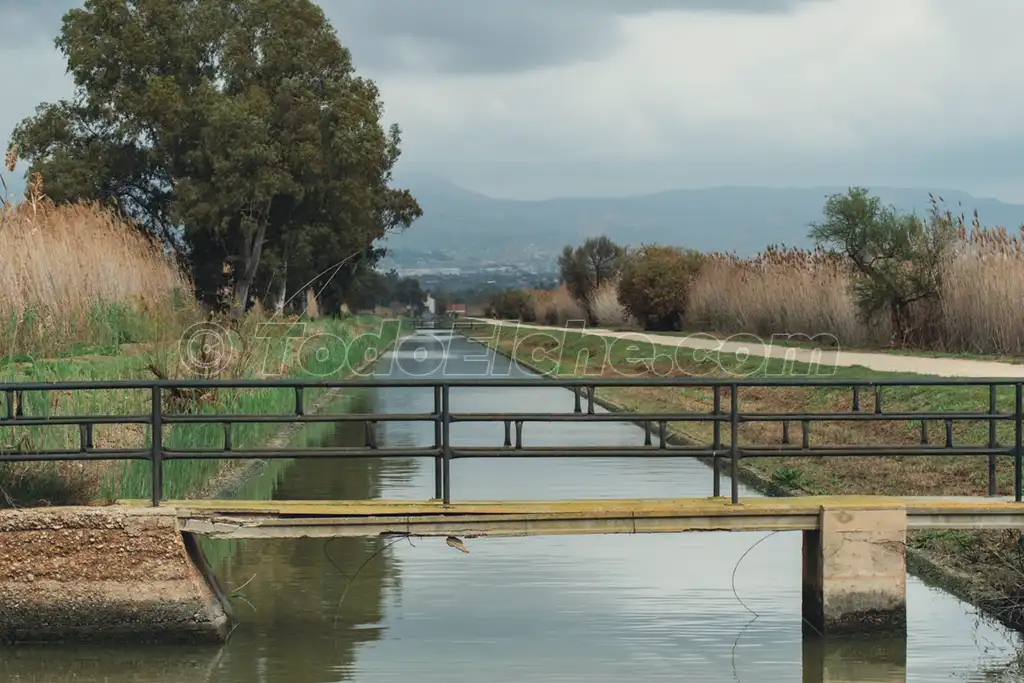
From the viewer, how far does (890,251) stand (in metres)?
39.3

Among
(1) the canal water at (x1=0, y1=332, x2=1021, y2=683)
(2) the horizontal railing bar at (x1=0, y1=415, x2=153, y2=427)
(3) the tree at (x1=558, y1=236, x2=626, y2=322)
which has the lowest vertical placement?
(1) the canal water at (x1=0, y1=332, x2=1021, y2=683)

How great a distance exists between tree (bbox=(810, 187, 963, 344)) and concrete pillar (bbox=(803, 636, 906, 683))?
26660 mm

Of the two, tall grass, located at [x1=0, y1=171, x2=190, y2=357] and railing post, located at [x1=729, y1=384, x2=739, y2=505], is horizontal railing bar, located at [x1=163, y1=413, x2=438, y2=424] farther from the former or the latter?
tall grass, located at [x1=0, y1=171, x2=190, y2=357]

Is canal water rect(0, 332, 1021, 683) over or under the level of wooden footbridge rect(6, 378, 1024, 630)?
under

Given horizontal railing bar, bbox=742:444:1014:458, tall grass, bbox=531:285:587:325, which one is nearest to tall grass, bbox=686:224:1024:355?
horizontal railing bar, bbox=742:444:1014:458

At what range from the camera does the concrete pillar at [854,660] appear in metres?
10.1

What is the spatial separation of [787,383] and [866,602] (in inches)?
60.1

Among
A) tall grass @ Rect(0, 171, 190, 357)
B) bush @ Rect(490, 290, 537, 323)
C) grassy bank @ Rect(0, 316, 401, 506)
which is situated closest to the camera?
grassy bank @ Rect(0, 316, 401, 506)

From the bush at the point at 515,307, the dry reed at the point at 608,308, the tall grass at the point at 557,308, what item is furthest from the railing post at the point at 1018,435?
the bush at the point at 515,307

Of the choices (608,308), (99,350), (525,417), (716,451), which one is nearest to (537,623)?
(525,417)

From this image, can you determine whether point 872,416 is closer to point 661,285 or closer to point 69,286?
point 69,286

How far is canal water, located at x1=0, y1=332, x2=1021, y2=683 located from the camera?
10.1 meters

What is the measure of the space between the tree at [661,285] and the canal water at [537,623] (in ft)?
149

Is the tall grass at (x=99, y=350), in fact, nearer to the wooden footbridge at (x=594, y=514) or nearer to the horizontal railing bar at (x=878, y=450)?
the wooden footbridge at (x=594, y=514)
